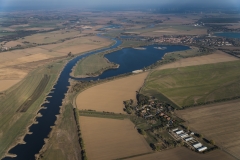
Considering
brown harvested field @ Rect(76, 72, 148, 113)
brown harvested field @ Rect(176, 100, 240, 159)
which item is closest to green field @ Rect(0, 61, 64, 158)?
brown harvested field @ Rect(76, 72, 148, 113)

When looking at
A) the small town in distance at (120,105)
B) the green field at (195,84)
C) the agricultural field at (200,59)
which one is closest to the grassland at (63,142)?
the small town in distance at (120,105)

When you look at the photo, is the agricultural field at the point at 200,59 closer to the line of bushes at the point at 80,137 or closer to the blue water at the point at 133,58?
the blue water at the point at 133,58

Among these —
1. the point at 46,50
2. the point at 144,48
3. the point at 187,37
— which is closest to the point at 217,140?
the point at 144,48

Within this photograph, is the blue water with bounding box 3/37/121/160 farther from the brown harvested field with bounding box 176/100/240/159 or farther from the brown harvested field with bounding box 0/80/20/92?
the brown harvested field with bounding box 176/100/240/159

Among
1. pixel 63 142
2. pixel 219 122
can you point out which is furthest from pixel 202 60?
pixel 63 142

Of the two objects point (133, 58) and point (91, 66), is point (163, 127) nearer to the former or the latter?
point (91, 66)

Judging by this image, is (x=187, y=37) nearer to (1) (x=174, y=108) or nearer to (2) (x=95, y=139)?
(1) (x=174, y=108)

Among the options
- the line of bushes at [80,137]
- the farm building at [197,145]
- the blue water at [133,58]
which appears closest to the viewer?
the line of bushes at [80,137]

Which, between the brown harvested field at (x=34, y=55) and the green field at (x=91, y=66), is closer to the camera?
the brown harvested field at (x=34, y=55)
